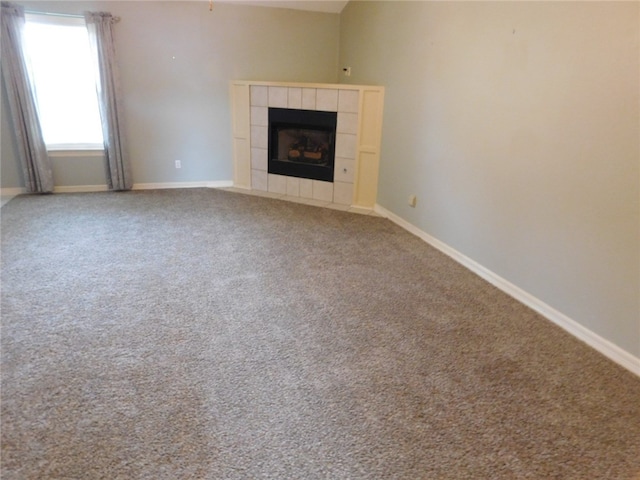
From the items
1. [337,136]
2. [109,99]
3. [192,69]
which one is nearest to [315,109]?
[337,136]

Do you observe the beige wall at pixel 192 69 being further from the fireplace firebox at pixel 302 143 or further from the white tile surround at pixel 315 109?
the fireplace firebox at pixel 302 143

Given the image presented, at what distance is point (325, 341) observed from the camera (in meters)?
2.21

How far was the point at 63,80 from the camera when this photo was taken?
15.6 feet

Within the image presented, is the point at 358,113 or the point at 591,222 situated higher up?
the point at 358,113

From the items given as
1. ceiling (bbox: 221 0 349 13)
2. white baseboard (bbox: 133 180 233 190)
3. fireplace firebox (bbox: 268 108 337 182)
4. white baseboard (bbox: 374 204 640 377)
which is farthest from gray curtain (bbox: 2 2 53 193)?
white baseboard (bbox: 374 204 640 377)

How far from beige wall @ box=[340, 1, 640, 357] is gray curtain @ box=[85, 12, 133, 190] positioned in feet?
10.5

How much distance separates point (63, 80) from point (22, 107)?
0.56 meters

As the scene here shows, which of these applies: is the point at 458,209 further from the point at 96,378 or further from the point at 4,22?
the point at 4,22

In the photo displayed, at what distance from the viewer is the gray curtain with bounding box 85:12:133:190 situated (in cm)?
456

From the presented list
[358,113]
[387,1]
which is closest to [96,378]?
[358,113]

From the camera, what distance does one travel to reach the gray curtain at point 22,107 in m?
4.29

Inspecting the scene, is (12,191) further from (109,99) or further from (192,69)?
(192,69)

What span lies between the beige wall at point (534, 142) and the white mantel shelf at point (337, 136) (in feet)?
1.92

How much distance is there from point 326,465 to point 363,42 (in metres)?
4.53
